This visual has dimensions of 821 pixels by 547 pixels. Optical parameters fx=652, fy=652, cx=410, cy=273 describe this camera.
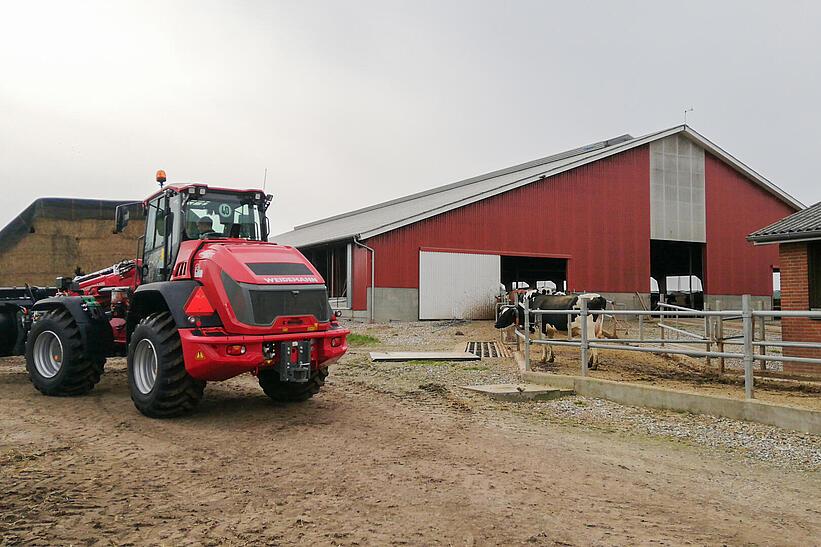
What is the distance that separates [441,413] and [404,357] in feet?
16.9

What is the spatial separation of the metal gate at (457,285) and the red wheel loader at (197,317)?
1630cm

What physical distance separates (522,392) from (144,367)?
4.82 meters

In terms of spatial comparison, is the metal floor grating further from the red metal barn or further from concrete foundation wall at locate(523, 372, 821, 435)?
the red metal barn

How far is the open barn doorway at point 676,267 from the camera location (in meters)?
31.7

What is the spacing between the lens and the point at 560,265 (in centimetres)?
2986

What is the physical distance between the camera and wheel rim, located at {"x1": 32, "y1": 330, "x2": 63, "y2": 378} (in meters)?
9.04

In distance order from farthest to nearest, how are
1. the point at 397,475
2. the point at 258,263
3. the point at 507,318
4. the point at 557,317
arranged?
1. the point at 507,318
2. the point at 557,317
3. the point at 258,263
4. the point at 397,475

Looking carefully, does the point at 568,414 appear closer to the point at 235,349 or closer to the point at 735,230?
the point at 235,349

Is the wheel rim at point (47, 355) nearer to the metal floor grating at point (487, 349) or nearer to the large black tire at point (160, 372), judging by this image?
the large black tire at point (160, 372)

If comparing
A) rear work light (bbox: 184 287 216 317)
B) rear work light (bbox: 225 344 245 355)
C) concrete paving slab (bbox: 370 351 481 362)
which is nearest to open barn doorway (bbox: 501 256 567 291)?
concrete paving slab (bbox: 370 351 481 362)

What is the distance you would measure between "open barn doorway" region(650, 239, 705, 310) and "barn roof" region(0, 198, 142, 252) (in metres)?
24.4

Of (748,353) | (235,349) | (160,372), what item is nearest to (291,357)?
(235,349)

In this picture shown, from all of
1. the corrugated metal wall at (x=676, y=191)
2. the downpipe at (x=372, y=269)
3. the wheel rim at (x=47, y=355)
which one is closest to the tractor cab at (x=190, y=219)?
the wheel rim at (x=47, y=355)

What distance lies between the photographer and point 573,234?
28.0 m
